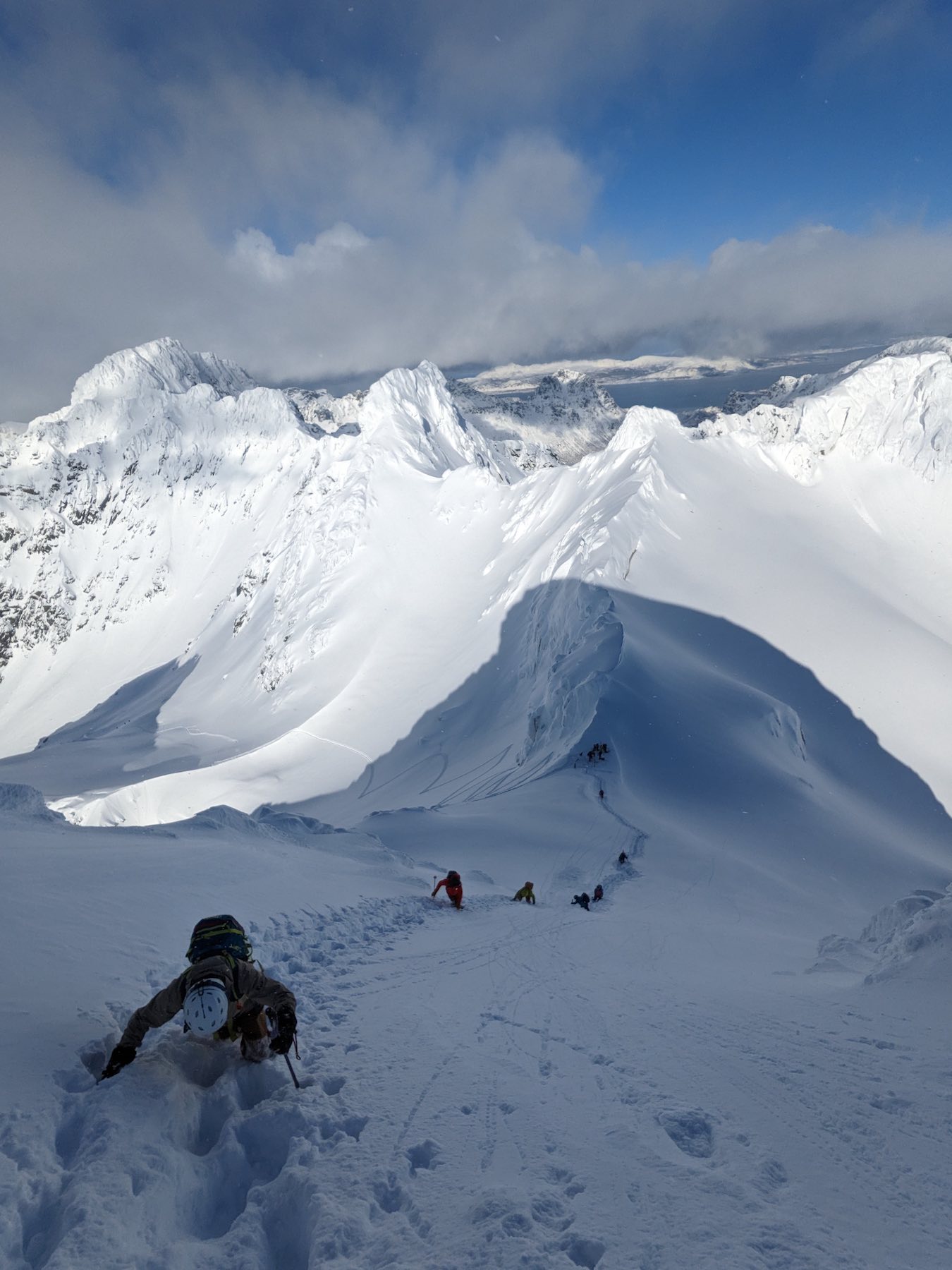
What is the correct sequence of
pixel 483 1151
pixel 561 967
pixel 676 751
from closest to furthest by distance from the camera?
1. pixel 483 1151
2. pixel 561 967
3. pixel 676 751

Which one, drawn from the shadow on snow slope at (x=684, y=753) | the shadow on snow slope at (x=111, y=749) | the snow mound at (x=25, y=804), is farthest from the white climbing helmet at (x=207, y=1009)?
the shadow on snow slope at (x=111, y=749)

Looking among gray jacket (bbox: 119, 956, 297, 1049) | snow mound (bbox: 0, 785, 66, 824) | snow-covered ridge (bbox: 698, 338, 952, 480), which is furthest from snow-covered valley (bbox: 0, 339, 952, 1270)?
snow-covered ridge (bbox: 698, 338, 952, 480)

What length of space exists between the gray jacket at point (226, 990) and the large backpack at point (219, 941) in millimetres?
121

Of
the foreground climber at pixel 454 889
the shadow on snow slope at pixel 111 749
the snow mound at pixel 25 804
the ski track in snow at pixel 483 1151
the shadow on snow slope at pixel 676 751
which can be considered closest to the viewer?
the ski track in snow at pixel 483 1151

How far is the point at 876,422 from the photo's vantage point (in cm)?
11575

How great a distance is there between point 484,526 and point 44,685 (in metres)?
160

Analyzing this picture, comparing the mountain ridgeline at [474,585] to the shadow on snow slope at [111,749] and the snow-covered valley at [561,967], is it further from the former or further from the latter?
the snow-covered valley at [561,967]

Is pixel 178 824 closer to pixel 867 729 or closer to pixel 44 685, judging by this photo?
pixel 867 729

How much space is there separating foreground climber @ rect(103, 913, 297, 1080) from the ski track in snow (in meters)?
0.20

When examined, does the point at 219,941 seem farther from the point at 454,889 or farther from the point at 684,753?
the point at 684,753

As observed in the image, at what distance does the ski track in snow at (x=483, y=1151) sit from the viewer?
13.3 ft

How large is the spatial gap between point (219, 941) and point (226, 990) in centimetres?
50

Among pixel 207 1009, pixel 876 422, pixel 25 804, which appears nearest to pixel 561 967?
pixel 207 1009

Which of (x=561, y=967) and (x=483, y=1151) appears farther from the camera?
(x=561, y=967)
